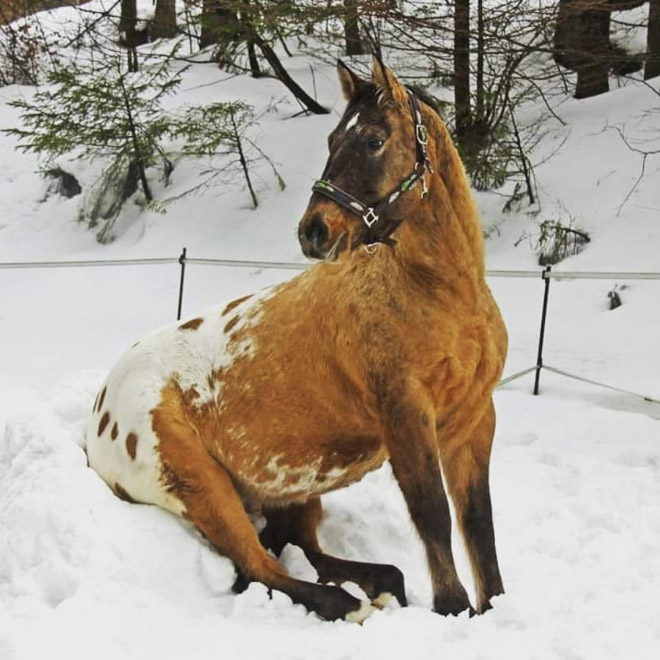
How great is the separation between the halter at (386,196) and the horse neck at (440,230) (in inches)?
2.9

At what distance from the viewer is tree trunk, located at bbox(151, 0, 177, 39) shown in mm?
18812

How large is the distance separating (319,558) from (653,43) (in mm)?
9678

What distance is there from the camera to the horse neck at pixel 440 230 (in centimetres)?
313

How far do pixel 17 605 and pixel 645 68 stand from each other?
11.5 metres

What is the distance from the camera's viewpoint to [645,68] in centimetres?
1198

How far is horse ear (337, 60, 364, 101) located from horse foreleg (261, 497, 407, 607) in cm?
180

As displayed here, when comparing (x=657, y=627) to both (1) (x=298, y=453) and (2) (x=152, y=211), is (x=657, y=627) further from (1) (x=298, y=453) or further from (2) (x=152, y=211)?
(2) (x=152, y=211)

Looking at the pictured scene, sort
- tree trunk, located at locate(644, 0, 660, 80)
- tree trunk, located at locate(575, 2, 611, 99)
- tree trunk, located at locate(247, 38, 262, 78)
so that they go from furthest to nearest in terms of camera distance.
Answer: tree trunk, located at locate(247, 38, 262, 78) < tree trunk, located at locate(575, 2, 611, 99) < tree trunk, located at locate(644, 0, 660, 80)

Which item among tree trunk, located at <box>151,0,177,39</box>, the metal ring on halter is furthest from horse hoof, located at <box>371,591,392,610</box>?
tree trunk, located at <box>151,0,177,39</box>

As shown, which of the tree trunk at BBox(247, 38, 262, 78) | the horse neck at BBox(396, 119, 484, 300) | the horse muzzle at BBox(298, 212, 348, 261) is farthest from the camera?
the tree trunk at BBox(247, 38, 262, 78)

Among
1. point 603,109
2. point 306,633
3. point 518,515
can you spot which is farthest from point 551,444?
point 603,109

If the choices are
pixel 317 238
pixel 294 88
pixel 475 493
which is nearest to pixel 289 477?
pixel 475 493

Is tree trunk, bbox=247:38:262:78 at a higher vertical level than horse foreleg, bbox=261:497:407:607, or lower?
lower

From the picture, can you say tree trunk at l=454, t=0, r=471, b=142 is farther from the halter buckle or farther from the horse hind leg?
the halter buckle
